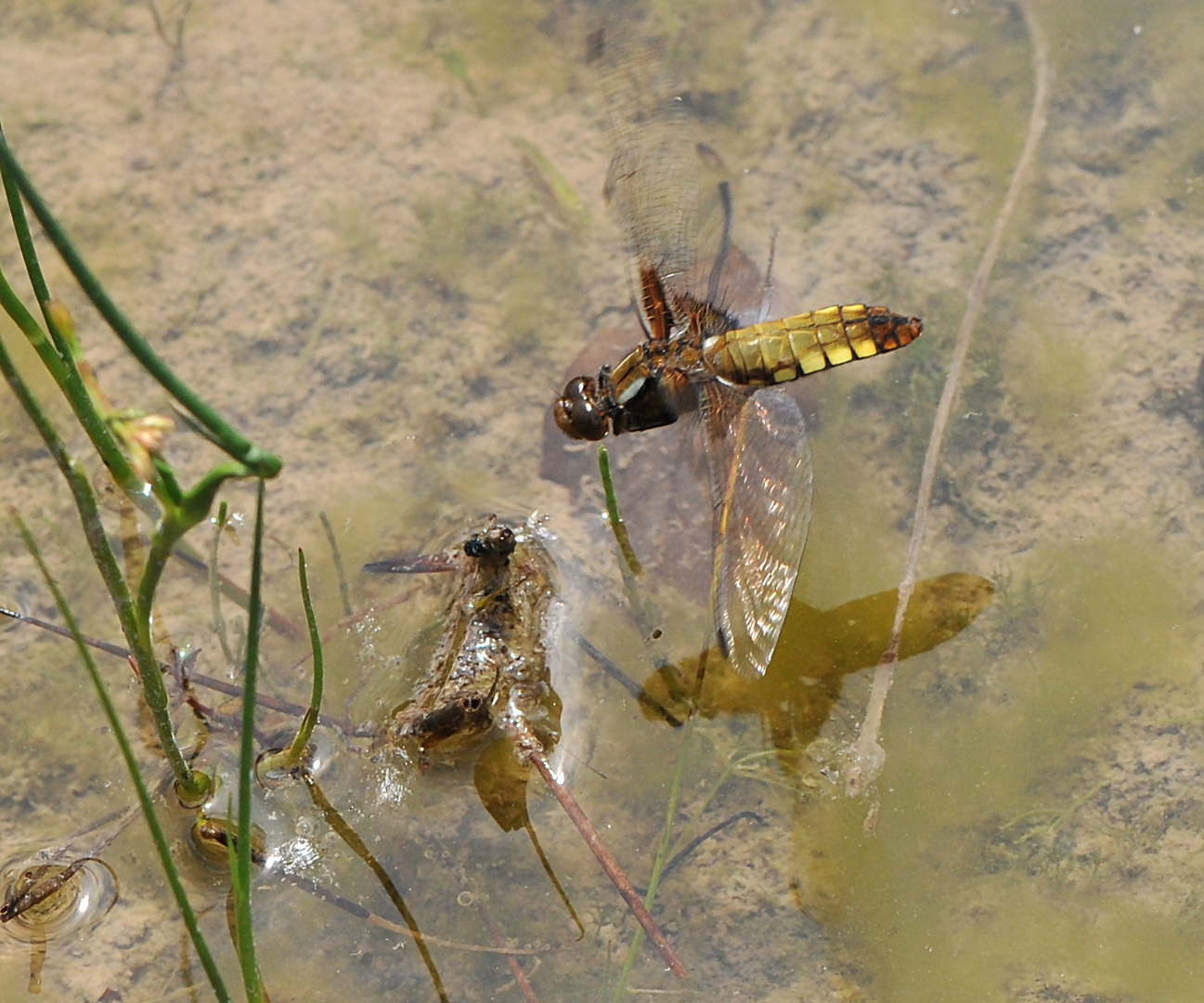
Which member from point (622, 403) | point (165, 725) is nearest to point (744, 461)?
point (622, 403)

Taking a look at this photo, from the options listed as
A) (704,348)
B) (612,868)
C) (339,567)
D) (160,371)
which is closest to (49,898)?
(339,567)

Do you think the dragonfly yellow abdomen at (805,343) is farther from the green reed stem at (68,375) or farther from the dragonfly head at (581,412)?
the green reed stem at (68,375)

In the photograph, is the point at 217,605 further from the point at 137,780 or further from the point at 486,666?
the point at 137,780

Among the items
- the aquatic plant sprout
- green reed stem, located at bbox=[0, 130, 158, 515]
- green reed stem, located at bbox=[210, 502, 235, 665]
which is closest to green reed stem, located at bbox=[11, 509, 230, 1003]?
the aquatic plant sprout

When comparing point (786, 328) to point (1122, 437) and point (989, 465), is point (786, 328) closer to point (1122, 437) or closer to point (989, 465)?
point (989, 465)

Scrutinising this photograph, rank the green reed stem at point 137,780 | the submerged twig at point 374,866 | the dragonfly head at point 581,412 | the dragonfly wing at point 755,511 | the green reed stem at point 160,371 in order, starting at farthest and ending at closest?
the dragonfly head at point 581,412, the dragonfly wing at point 755,511, the submerged twig at point 374,866, the green reed stem at point 137,780, the green reed stem at point 160,371

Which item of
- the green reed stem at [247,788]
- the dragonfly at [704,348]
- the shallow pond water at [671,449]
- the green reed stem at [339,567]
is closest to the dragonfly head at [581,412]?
the dragonfly at [704,348]

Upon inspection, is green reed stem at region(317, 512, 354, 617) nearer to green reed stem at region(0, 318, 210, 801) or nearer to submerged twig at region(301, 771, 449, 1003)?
submerged twig at region(301, 771, 449, 1003)
